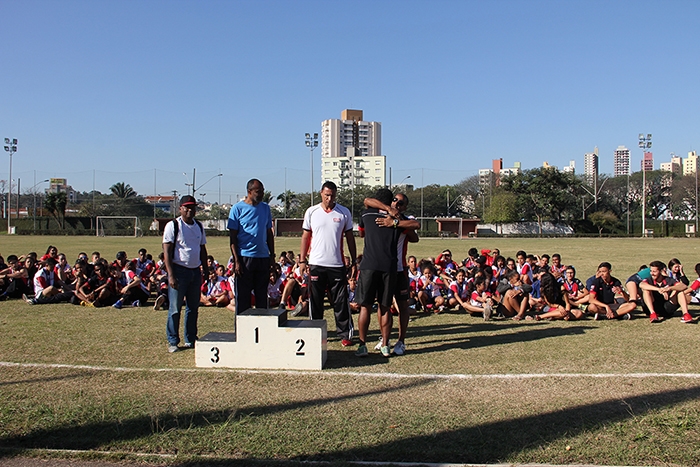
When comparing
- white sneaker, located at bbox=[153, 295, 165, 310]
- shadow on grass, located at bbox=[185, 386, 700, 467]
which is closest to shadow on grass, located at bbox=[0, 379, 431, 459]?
shadow on grass, located at bbox=[185, 386, 700, 467]

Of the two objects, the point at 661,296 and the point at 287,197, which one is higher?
the point at 287,197

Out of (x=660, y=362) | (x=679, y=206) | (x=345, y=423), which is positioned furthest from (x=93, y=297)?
(x=679, y=206)

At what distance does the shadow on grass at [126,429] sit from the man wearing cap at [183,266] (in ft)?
8.17

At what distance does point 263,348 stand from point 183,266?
1.68 m

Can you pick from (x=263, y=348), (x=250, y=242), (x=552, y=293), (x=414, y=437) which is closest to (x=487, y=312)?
(x=552, y=293)

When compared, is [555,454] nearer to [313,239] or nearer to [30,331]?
[313,239]

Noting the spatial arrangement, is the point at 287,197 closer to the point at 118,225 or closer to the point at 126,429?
the point at 118,225

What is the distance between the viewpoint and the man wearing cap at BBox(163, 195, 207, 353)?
7.00 meters

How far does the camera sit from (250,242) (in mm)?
7301

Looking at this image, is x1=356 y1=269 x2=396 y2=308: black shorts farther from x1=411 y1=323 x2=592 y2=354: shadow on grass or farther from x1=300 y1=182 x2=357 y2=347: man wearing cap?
x1=411 y1=323 x2=592 y2=354: shadow on grass

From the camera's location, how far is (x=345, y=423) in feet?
14.6

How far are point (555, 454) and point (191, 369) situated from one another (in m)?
3.73

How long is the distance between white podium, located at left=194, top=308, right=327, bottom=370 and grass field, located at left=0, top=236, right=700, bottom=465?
23 centimetres

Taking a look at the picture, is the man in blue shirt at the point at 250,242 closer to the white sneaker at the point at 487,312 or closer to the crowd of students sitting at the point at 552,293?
the white sneaker at the point at 487,312
